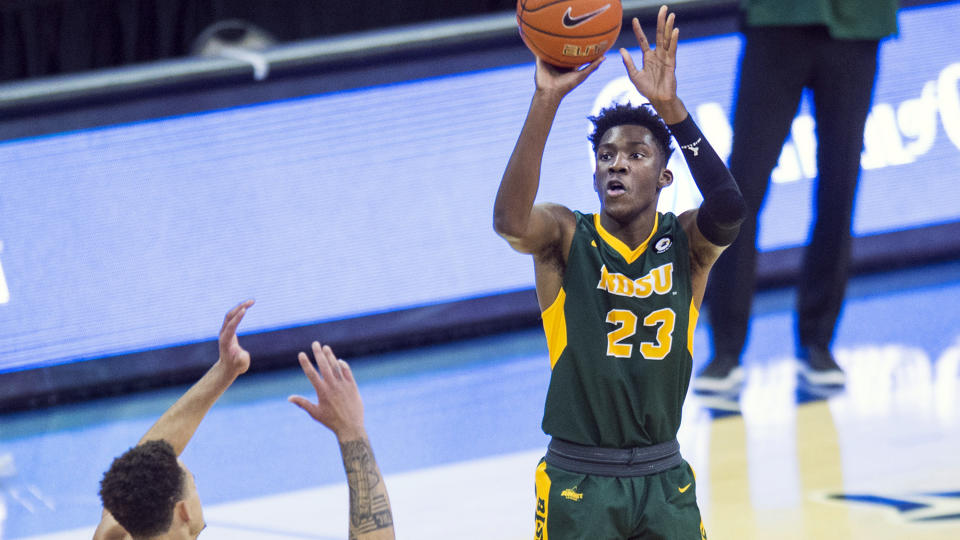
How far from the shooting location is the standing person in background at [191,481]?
2.68 metres

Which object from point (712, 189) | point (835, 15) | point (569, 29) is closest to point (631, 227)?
point (712, 189)

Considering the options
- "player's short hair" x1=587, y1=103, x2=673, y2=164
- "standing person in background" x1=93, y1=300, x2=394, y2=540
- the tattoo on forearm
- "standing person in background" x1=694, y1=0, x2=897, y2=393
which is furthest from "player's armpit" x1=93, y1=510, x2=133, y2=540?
"standing person in background" x1=694, y1=0, x2=897, y2=393

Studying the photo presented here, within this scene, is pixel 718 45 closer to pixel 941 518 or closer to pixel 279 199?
pixel 279 199

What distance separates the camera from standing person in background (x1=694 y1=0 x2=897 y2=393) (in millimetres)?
5711

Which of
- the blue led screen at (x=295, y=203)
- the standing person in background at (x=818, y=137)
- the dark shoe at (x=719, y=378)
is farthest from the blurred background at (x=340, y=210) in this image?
the standing person in background at (x=818, y=137)

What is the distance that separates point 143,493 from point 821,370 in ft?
13.7

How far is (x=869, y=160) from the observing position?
25.2ft

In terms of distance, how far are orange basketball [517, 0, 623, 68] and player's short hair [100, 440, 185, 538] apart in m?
1.48

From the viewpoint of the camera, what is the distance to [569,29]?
11.0ft

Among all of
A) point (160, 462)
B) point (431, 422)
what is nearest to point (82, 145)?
point (431, 422)

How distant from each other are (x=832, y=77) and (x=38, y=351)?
4.29 meters

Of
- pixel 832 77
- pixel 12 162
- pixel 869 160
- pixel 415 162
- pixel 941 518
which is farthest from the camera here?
pixel 869 160

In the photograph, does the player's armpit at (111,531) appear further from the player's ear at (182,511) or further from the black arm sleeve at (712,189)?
the black arm sleeve at (712,189)

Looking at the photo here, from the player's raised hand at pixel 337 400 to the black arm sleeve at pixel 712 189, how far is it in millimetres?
1114
